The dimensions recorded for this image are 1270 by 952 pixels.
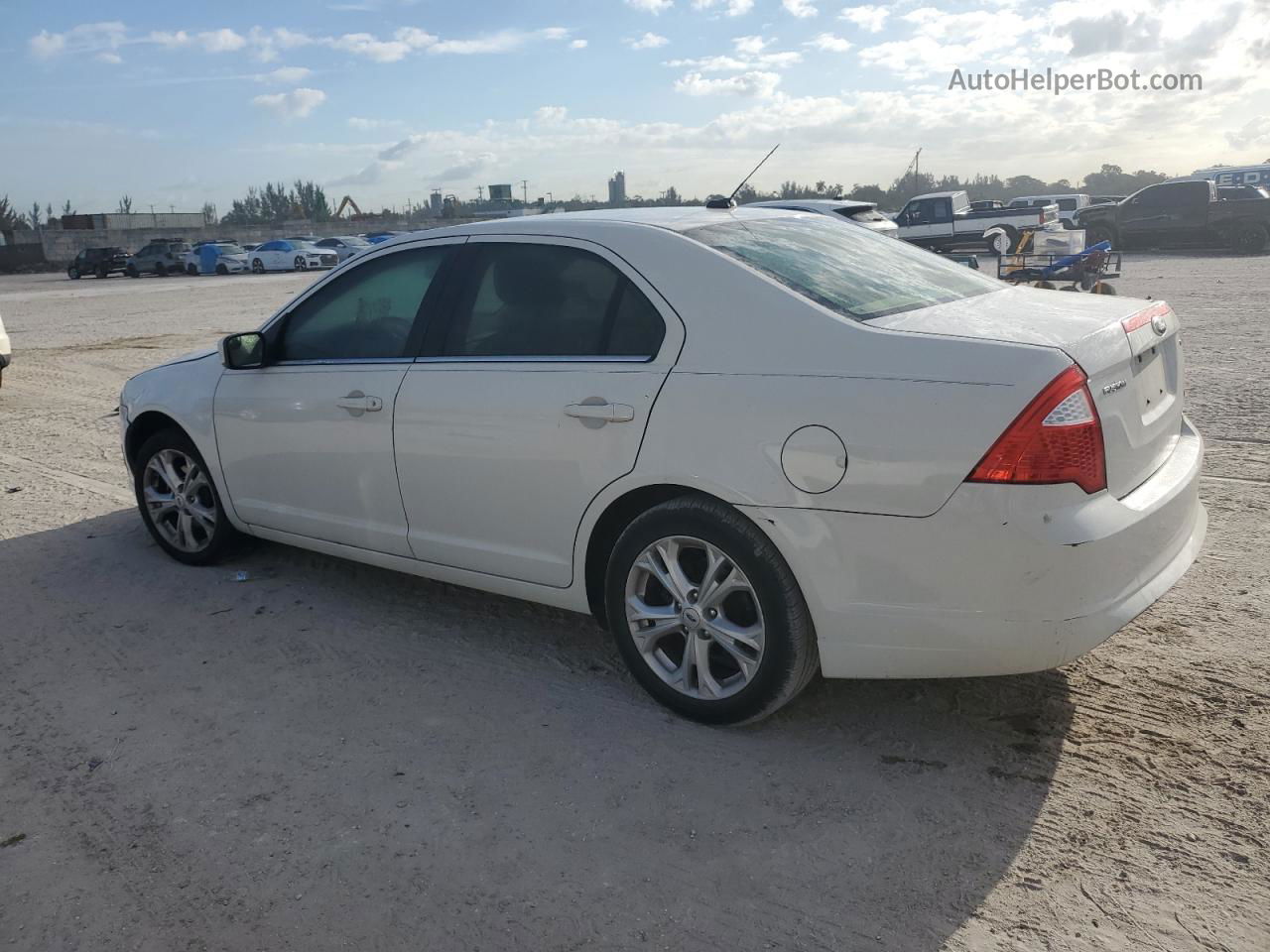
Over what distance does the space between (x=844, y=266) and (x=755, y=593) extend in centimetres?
128

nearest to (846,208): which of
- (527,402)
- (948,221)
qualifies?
(527,402)

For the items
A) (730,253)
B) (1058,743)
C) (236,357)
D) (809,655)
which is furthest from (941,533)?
(236,357)

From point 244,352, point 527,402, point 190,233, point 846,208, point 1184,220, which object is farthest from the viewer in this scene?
point 190,233

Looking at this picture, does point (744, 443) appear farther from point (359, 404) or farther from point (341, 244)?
point (341, 244)

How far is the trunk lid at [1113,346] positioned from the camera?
10.2 ft

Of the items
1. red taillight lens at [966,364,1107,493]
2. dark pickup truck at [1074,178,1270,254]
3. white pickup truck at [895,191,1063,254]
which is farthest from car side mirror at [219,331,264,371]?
white pickup truck at [895,191,1063,254]

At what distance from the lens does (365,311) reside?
4.62 meters

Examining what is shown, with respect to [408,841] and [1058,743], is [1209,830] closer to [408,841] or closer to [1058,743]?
[1058,743]

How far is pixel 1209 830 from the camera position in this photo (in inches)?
114

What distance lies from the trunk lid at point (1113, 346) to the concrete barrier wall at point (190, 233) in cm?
4945

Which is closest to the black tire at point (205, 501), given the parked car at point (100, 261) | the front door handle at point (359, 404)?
the front door handle at point (359, 404)

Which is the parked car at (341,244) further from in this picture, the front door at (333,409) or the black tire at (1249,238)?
the front door at (333,409)

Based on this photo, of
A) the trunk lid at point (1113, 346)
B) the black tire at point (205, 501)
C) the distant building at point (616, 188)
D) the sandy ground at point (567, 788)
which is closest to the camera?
the sandy ground at point (567, 788)

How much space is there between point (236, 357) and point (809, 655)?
9.96 feet
